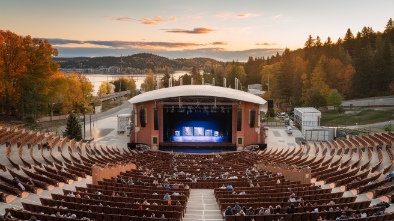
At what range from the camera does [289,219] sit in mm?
14617

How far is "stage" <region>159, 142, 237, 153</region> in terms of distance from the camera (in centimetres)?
4284

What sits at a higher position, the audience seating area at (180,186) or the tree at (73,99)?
the tree at (73,99)

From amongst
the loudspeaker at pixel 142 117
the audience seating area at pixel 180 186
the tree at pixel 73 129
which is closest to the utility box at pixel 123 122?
the loudspeaker at pixel 142 117

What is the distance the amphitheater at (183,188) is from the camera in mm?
14867

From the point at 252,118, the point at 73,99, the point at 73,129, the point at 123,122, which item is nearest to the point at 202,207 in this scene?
the point at 252,118


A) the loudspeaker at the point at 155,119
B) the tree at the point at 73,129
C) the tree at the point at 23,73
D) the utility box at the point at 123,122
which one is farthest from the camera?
the utility box at the point at 123,122

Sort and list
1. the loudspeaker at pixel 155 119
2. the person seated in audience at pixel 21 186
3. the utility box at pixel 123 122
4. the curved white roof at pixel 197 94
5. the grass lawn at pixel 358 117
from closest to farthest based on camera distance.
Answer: the person seated in audience at pixel 21 186 → the curved white roof at pixel 197 94 → the loudspeaker at pixel 155 119 → the utility box at pixel 123 122 → the grass lawn at pixel 358 117

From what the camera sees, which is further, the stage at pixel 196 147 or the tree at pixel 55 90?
the tree at pixel 55 90

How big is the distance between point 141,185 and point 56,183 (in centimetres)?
522

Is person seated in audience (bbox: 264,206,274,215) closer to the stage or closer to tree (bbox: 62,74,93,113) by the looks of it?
the stage

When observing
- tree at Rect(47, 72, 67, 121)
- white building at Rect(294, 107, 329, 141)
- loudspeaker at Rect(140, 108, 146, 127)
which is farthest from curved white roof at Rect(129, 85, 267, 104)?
tree at Rect(47, 72, 67, 121)

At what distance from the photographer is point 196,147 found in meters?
43.2

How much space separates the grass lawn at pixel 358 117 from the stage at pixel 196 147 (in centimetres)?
2581

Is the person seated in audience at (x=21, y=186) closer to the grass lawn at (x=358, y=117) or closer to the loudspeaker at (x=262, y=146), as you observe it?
the loudspeaker at (x=262, y=146)
